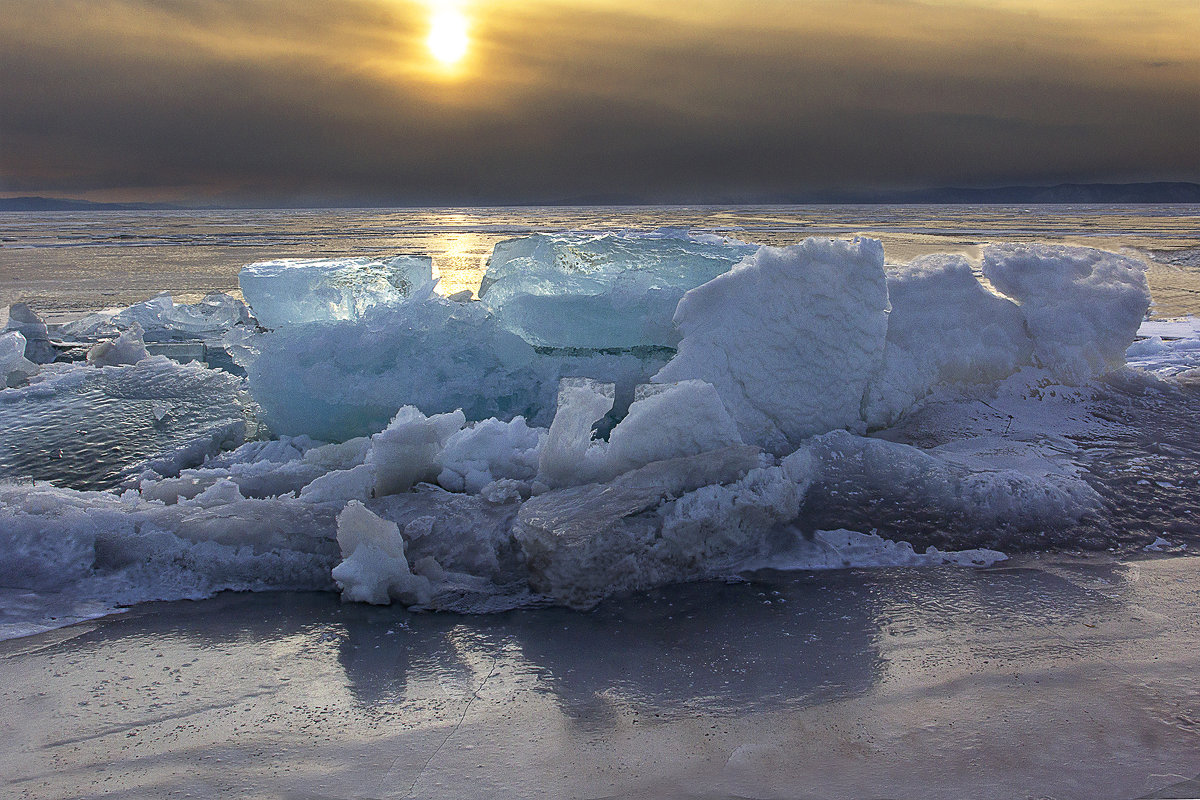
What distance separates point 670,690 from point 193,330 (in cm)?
789

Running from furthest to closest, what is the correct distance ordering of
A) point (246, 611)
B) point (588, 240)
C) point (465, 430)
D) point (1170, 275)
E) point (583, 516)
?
point (1170, 275) → point (588, 240) → point (465, 430) → point (583, 516) → point (246, 611)

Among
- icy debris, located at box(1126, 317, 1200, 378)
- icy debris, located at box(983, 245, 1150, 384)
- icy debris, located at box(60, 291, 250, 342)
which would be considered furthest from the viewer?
icy debris, located at box(60, 291, 250, 342)

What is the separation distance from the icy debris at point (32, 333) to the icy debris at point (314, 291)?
239 cm

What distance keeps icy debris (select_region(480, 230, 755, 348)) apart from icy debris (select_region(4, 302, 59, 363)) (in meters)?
4.49

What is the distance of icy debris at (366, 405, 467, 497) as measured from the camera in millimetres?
3727

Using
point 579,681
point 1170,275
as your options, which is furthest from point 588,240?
point 1170,275

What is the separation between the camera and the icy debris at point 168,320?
8023 millimetres

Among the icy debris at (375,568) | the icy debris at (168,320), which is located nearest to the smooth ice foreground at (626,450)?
the icy debris at (375,568)

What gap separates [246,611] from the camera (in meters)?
2.93

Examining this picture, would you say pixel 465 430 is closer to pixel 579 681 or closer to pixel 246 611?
pixel 246 611

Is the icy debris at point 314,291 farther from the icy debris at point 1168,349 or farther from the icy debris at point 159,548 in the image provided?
the icy debris at point 1168,349

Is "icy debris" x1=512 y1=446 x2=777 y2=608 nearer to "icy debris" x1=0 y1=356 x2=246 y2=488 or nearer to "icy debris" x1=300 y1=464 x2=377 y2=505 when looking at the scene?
"icy debris" x1=300 y1=464 x2=377 y2=505

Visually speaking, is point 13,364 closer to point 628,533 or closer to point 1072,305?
point 628,533

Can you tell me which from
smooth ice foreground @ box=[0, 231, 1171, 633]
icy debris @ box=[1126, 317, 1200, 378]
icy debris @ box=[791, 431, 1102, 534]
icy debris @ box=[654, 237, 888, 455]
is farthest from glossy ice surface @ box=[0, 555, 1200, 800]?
icy debris @ box=[1126, 317, 1200, 378]
